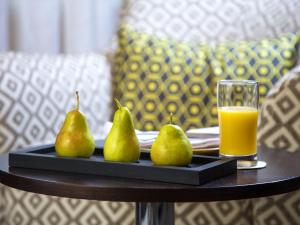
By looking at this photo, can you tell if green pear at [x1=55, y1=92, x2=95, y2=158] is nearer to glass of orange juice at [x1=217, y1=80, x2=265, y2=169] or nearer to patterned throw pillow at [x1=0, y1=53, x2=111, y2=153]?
glass of orange juice at [x1=217, y1=80, x2=265, y2=169]

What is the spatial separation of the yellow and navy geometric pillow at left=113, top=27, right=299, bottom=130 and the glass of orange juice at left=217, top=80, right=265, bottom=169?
84 centimetres

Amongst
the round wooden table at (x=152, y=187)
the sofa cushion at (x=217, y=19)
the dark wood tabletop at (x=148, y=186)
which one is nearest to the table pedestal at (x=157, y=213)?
the round wooden table at (x=152, y=187)

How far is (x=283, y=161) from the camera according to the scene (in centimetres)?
132

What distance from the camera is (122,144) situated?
1.16 metres

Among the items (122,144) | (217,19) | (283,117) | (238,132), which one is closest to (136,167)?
(122,144)

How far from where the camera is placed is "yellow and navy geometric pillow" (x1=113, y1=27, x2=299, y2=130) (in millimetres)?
2209

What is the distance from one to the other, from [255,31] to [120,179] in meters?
1.39

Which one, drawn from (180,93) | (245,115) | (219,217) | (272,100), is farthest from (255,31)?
(245,115)

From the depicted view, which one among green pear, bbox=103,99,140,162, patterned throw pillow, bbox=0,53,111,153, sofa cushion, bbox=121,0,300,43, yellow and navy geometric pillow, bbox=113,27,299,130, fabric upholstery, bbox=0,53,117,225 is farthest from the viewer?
sofa cushion, bbox=121,0,300,43

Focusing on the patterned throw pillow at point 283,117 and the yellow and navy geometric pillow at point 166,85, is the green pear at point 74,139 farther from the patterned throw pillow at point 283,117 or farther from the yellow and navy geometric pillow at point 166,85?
the yellow and navy geometric pillow at point 166,85

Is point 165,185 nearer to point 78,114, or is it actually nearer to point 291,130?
point 78,114

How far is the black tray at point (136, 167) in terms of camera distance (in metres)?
1.07

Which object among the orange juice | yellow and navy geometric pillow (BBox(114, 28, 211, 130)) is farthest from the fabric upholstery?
the orange juice

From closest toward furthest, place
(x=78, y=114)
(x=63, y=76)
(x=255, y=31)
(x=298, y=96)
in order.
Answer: (x=78, y=114)
(x=298, y=96)
(x=63, y=76)
(x=255, y=31)
